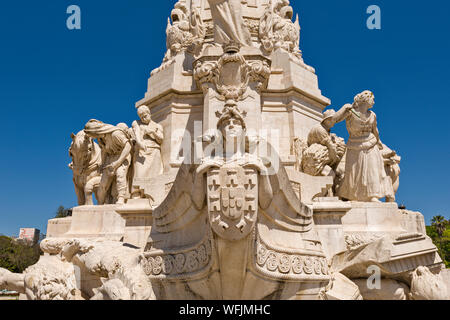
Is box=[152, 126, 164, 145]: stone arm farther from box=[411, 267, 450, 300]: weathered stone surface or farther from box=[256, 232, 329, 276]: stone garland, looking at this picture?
box=[411, 267, 450, 300]: weathered stone surface

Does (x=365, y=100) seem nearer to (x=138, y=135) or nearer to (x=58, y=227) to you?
(x=138, y=135)

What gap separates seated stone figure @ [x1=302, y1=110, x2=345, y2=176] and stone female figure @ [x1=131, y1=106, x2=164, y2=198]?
388 centimetres

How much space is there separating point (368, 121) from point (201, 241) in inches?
229

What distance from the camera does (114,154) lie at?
33.0 feet

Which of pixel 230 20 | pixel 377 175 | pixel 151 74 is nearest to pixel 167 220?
pixel 377 175

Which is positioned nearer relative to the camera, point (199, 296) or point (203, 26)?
point (199, 296)

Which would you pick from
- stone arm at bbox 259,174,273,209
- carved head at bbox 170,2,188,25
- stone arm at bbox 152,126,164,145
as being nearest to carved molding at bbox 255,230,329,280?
stone arm at bbox 259,174,273,209

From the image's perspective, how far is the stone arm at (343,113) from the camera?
925 cm

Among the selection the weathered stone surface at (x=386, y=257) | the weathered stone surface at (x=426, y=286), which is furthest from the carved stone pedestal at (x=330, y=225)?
the weathered stone surface at (x=426, y=286)

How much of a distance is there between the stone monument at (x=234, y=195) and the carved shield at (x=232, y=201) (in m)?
0.01

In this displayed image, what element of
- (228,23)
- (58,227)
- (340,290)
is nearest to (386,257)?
(340,290)

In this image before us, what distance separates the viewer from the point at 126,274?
5.37 metres

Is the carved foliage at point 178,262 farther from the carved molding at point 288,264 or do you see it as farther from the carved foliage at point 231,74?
the carved foliage at point 231,74
